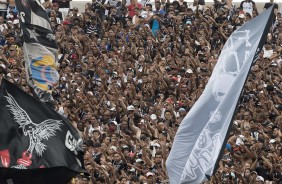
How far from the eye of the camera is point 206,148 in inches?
856

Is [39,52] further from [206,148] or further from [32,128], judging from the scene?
[206,148]

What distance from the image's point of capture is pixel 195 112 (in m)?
22.3

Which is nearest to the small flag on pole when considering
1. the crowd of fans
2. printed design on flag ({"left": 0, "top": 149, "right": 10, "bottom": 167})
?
printed design on flag ({"left": 0, "top": 149, "right": 10, "bottom": 167})

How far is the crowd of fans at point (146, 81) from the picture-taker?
103 ft

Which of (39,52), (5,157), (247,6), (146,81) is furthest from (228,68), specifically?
(247,6)

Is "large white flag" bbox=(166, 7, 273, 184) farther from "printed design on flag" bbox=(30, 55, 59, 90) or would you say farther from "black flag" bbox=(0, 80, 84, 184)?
"printed design on flag" bbox=(30, 55, 59, 90)

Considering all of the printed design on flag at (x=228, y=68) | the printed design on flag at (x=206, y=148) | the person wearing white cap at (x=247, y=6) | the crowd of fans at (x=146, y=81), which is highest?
the printed design on flag at (x=228, y=68)

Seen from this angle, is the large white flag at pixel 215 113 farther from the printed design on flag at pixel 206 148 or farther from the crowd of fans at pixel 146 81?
the crowd of fans at pixel 146 81

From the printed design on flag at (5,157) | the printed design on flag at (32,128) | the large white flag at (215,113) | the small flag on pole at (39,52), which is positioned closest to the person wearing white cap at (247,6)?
the small flag on pole at (39,52)

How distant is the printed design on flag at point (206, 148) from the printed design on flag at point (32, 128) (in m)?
2.15

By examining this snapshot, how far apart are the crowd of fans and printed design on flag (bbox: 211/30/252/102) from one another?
24.5ft

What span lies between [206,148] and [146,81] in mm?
15376

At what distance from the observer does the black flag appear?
68.7 feet

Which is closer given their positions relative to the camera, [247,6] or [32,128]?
[32,128]
